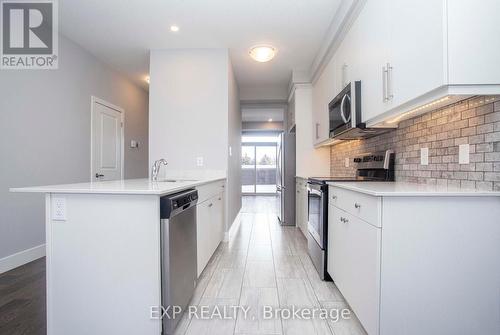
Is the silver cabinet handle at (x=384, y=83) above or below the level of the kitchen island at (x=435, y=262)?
above

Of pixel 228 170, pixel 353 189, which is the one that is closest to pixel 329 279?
pixel 353 189

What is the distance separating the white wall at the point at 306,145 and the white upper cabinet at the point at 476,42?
3051 millimetres

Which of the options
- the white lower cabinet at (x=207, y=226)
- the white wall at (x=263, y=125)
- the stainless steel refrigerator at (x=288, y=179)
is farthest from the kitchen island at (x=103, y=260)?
the white wall at (x=263, y=125)

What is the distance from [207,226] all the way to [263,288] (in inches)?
29.8

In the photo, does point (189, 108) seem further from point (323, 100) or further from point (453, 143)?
point (453, 143)

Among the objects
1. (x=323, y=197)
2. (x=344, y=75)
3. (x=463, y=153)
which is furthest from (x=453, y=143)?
(x=344, y=75)

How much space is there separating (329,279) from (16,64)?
12.2 feet

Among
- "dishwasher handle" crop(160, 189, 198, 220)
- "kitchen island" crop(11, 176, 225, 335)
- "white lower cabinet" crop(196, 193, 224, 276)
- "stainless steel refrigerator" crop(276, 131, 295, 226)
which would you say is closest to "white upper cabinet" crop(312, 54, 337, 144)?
"stainless steel refrigerator" crop(276, 131, 295, 226)

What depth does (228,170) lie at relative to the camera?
3598 millimetres

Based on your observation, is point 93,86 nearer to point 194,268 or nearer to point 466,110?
point 194,268

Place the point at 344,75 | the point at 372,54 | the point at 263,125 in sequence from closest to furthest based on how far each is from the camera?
the point at 372,54 → the point at 344,75 → the point at 263,125

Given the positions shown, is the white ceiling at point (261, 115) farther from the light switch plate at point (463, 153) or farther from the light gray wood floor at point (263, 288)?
the light switch plate at point (463, 153)

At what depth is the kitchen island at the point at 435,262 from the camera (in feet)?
4.17

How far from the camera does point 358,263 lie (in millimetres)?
1563
